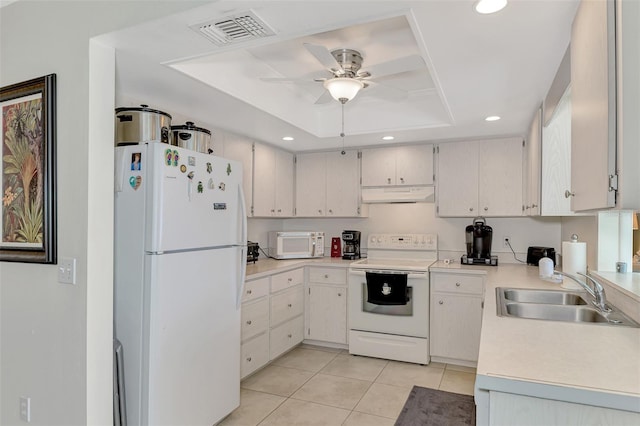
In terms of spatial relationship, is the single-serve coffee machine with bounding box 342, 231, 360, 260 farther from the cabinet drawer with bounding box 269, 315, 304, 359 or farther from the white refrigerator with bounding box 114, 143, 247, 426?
the white refrigerator with bounding box 114, 143, 247, 426

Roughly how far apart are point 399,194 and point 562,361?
3.05 m

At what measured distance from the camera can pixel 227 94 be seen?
258 cm

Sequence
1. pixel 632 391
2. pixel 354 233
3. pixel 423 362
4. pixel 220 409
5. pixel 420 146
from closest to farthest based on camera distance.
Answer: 1. pixel 632 391
2. pixel 220 409
3. pixel 423 362
4. pixel 420 146
5. pixel 354 233

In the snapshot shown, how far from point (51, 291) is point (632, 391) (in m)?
2.36

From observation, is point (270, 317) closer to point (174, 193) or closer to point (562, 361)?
point (174, 193)

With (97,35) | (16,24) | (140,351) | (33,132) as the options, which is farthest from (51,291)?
(16,24)

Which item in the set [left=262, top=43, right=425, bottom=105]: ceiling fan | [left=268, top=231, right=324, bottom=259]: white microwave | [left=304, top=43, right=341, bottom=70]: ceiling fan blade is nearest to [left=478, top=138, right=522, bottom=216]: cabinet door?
[left=262, top=43, right=425, bottom=105]: ceiling fan

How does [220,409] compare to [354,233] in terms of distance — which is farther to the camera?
[354,233]

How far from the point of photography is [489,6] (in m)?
1.52

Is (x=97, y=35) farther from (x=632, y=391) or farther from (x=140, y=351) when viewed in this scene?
(x=632, y=391)

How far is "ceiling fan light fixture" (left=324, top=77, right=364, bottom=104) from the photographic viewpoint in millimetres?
2445

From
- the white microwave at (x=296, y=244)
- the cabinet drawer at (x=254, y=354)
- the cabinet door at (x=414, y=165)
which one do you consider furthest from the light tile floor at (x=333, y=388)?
the cabinet door at (x=414, y=165)

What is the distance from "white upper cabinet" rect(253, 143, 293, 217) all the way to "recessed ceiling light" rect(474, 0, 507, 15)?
8.98 feet

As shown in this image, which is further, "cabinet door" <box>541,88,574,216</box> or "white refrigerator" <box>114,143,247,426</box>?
"cabinet door" <box>541,88,574,216</box>
